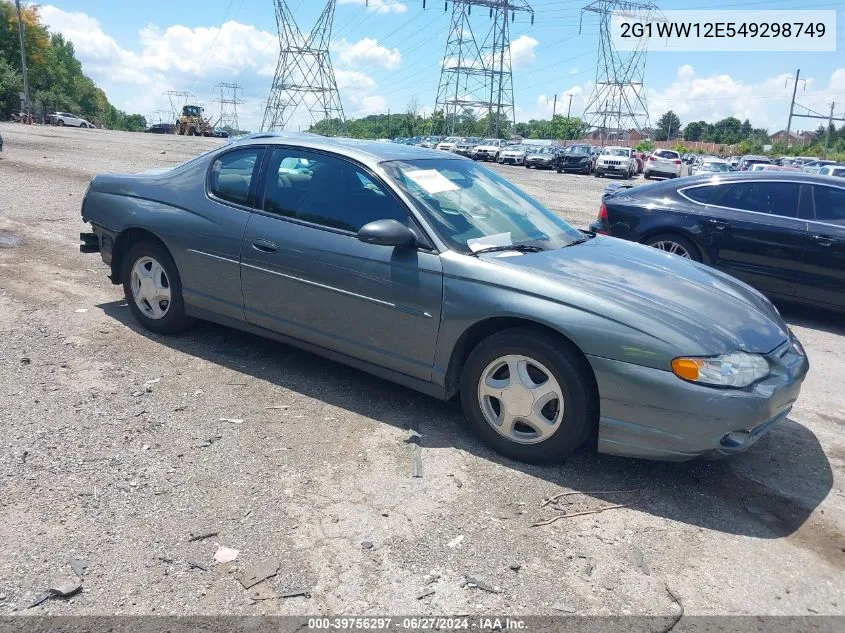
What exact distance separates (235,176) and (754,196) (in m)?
5.48

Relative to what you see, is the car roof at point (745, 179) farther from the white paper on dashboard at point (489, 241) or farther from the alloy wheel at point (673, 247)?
the white paper on dashboard at point (489, 241)

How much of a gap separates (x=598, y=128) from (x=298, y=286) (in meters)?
82.6

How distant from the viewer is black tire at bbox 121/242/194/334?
5.13 metres

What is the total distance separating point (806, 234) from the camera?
22.9 feet

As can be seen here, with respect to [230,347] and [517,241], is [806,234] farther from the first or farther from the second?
[230,347]

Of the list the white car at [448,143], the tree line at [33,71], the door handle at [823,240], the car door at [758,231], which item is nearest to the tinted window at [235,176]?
the car door at [758,231]

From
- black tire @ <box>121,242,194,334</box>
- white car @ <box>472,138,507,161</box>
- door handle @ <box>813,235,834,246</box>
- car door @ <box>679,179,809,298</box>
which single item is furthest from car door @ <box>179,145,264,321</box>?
white car @ <box>472,138,507,161</box>

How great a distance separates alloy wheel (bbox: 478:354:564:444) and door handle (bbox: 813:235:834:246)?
4.74 meters

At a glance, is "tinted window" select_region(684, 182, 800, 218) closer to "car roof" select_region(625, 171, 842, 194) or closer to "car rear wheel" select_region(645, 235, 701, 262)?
"car roof" select_region(625, 171, 842, 194)

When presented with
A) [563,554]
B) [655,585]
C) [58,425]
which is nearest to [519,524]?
[563,554]

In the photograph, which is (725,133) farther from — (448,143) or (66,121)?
(66,121)

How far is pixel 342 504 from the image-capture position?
3.27m

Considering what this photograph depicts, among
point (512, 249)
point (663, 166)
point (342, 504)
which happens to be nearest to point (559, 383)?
point (512, 249)

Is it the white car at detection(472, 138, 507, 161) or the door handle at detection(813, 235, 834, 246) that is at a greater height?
the white car at detection(472, 138, 507, 161)
